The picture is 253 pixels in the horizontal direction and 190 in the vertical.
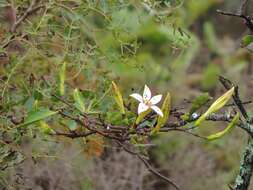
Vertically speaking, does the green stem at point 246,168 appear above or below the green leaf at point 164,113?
below

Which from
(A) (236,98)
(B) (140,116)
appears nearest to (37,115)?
(B) (140,116)

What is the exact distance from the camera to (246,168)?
1140mm

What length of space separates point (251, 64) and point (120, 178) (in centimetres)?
215

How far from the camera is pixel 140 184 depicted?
2.17m

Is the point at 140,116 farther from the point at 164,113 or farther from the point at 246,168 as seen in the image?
the point at 246,168

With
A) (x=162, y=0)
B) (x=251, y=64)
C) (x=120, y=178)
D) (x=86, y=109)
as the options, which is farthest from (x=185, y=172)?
(x=251, y=64)

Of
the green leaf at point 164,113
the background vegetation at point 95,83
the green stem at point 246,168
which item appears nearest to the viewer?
the green leaf at point 164,113

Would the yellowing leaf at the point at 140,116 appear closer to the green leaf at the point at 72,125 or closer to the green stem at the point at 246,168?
the green leaf at the point at 72,125

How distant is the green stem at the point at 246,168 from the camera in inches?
44.6

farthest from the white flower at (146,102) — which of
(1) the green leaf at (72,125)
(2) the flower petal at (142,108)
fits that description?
(1) the green leaf at (72,125)

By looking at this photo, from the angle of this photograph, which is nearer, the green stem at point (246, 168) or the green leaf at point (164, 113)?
the green leaf at point (164, 113)

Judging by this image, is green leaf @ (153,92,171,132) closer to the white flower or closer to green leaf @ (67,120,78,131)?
the white flower

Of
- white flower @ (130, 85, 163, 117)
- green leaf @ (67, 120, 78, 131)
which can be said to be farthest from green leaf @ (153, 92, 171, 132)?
green leaf @ (67, 120, 78, 131)

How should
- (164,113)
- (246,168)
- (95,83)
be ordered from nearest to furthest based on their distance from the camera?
(164,113) → (246,168) → (95,83)
